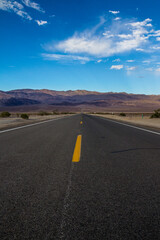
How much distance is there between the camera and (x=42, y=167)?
11.4 feet

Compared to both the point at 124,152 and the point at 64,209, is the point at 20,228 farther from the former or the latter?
the point at 124,152

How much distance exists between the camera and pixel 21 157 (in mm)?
4168

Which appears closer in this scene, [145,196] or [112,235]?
[112,235]

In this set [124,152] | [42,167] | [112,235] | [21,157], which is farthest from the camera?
[124,152]

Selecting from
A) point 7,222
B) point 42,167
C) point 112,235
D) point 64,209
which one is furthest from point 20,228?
point 42,167

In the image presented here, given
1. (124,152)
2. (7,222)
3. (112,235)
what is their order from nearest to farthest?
(112,235) → (7,222) → (124,152)

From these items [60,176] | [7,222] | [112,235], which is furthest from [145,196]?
[7,222]

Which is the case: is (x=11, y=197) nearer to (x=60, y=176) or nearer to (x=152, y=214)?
(x=60, y=176)

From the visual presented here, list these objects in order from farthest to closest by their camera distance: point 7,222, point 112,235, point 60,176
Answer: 1. point 60,176
2. point 7,222
3. point 112,235

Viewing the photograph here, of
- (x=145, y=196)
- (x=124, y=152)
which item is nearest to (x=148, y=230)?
(x=145, y=196)

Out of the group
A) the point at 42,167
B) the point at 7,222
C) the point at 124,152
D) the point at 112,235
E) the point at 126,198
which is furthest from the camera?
the point at 124,152

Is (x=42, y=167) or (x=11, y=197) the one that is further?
(x=42, y=167)

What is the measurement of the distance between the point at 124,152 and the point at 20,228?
3.50 m

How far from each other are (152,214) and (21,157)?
3118 mm
